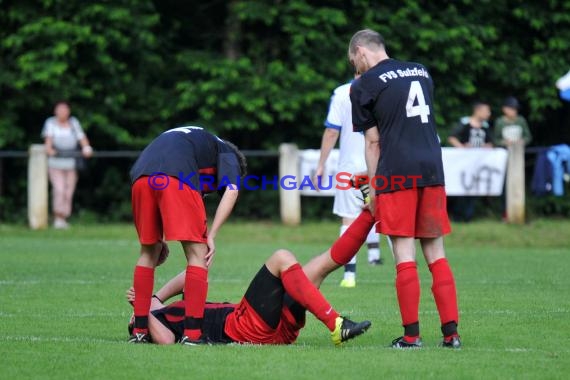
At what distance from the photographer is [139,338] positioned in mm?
8344

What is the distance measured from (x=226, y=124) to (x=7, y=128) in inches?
163

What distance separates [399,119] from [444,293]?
1232mm

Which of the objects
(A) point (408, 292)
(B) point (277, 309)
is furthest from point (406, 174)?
(B) point (277, 309)

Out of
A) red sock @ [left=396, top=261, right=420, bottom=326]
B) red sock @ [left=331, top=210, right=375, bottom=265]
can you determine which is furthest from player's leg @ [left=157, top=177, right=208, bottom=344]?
red sock @ [left=396, top=261, right=420, bottom=326]

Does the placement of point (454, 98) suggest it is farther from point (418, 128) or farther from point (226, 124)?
point (418, 128)

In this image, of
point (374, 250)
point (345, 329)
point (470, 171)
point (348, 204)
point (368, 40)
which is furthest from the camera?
point (470, 171)

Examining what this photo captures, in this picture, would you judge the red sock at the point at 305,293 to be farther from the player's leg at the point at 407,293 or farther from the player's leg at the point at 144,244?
the player's leg at the point at 144,244

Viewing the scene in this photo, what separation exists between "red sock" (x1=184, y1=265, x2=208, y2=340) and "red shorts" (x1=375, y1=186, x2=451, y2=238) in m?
1.27

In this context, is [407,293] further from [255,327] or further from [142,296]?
[142,296]

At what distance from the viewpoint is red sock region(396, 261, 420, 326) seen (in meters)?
8.09

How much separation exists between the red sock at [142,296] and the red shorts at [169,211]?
225 mm

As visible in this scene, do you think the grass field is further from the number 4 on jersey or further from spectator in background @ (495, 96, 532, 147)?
spectator in background @ (495, 96, 532, 147)

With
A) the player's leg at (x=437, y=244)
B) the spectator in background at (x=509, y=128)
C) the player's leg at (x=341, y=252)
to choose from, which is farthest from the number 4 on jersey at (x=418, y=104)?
the spectator in background at (x=509, y=128)

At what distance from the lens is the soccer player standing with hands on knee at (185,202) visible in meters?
8.18
